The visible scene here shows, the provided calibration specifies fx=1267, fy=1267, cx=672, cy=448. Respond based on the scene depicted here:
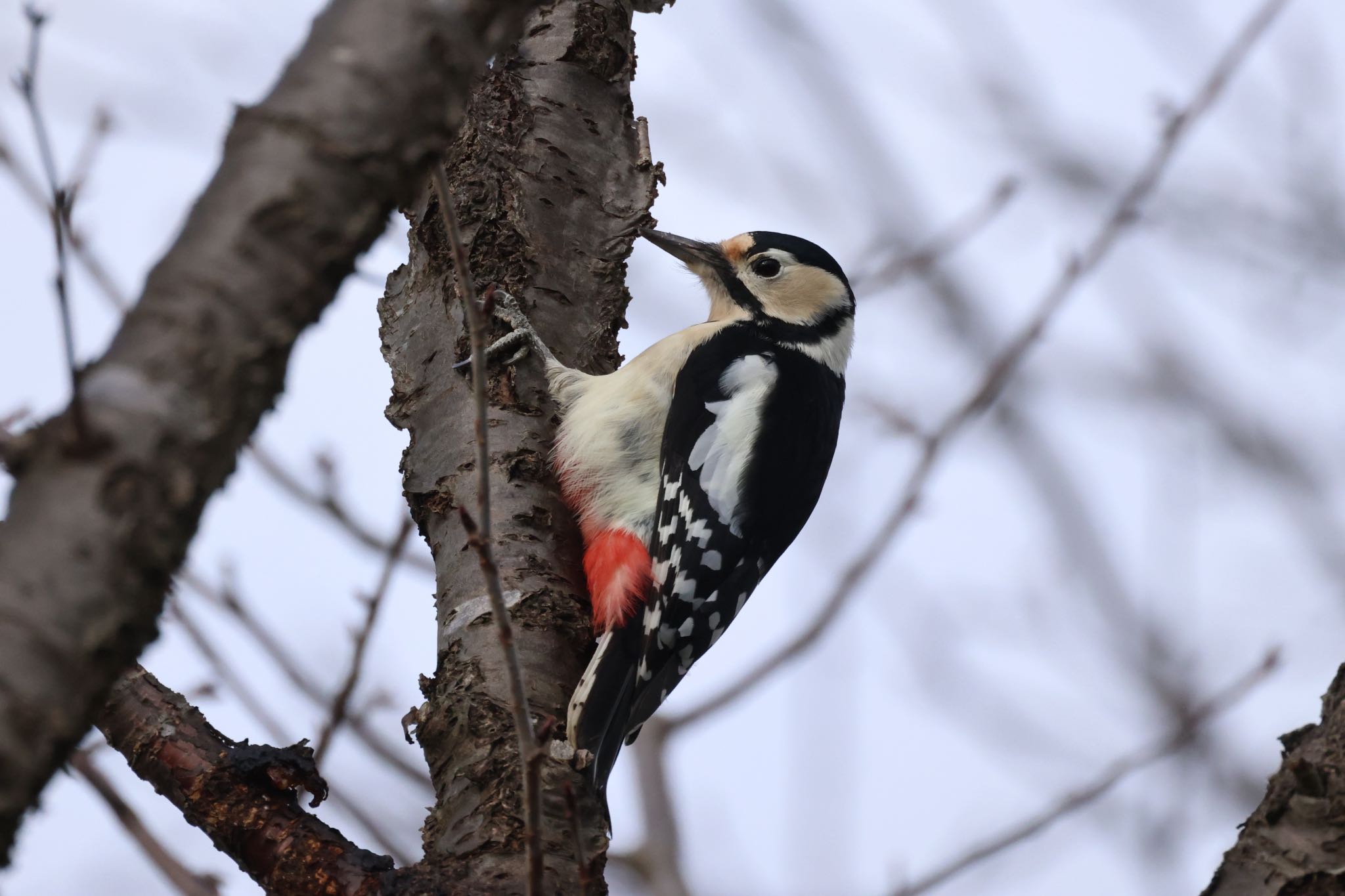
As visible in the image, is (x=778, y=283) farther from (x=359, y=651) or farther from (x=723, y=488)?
(x=359, y=651)

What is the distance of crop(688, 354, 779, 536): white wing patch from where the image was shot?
3.52 metres

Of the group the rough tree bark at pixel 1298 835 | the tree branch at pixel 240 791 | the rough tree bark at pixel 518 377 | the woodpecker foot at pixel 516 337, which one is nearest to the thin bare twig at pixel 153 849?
the tree branch at pixel 240 791

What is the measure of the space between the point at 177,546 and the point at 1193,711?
3.53m

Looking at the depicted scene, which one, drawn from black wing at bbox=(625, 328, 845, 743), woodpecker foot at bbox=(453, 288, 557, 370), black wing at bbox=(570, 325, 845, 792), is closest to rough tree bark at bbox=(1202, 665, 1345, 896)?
black wing at bbox=(570, 325, 845, 792)

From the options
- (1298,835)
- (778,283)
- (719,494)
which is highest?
(778,283)

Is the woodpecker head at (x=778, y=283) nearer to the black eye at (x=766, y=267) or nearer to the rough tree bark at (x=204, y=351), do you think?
the black eye at (x=766, y=267)

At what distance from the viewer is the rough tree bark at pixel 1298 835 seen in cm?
169

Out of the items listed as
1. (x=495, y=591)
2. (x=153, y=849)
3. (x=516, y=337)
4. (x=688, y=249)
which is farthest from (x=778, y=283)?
(x=495, y=591)

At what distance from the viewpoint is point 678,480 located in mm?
3514

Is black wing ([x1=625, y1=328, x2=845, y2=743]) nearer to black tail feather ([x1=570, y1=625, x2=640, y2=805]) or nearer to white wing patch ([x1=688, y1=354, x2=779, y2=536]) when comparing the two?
white wing patch ([x1=688, y1=354, x2=779, y2=536])

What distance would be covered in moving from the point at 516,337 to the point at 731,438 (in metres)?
0.72

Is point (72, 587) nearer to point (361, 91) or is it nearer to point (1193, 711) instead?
point (361, 91)

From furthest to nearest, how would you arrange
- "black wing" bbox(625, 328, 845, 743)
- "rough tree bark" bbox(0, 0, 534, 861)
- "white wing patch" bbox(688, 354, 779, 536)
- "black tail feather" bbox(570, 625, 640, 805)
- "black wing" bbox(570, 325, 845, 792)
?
1. "white wing patch" bbox(688, 354, 779, 536)
2. "black wing" bbox(625, 328, 845, 743)
3. "black wing" bbox(570, 325, 845, 792)
4. "black tail feather" bbox(570, 625, 640, 805)
5. "rough tree bark" bbox(0, 0, 534, 861)

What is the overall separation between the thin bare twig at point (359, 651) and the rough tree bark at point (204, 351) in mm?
1881
